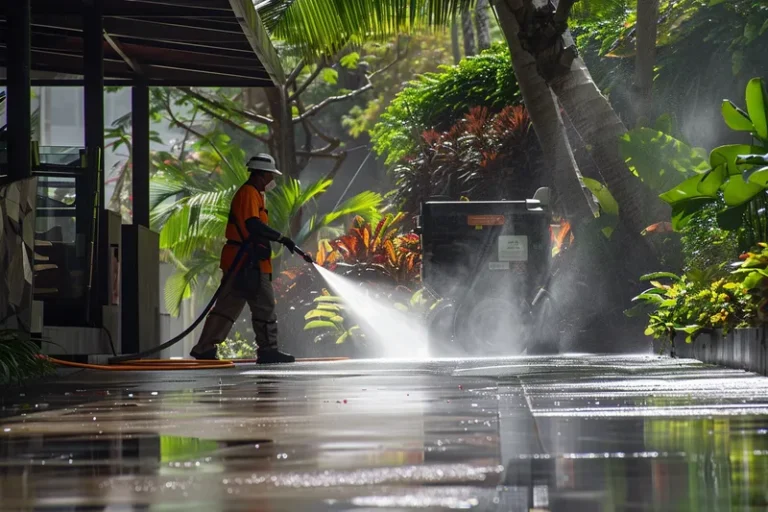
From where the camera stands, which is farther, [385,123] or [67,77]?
[385,123]

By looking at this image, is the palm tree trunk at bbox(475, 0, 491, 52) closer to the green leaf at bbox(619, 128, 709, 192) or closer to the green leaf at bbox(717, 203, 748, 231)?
the green leaf at bbox(619, 128, 709, 192)

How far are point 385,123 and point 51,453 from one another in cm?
2770

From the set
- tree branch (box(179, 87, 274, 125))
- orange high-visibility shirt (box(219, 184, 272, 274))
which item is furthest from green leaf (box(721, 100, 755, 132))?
tree branch (box(179, 87, 274, 125))

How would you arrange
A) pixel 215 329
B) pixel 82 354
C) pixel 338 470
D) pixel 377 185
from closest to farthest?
1. pixel 338 470
2. pixel 82 354
3. pixel 215 329
4. pixel 377 185

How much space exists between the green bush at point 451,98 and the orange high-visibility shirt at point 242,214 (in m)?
14.0

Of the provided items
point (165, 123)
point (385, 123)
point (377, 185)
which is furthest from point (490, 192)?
point (165, 123)

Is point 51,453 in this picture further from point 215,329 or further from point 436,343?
point 436,343

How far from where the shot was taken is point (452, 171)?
85.2 feet

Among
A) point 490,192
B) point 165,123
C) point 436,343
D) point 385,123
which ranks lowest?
point 436,343

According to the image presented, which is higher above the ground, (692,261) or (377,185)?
(377,185)

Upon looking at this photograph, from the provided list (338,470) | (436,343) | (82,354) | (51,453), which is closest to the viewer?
(338,470)

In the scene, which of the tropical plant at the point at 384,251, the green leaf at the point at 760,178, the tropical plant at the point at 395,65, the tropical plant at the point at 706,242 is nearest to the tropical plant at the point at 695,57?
the tropical plant at the point at 384,251

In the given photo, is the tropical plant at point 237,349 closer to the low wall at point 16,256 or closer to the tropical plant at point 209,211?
the tropical plant at point 209,211

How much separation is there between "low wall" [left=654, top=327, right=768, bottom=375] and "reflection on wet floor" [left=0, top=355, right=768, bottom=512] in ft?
2.72
